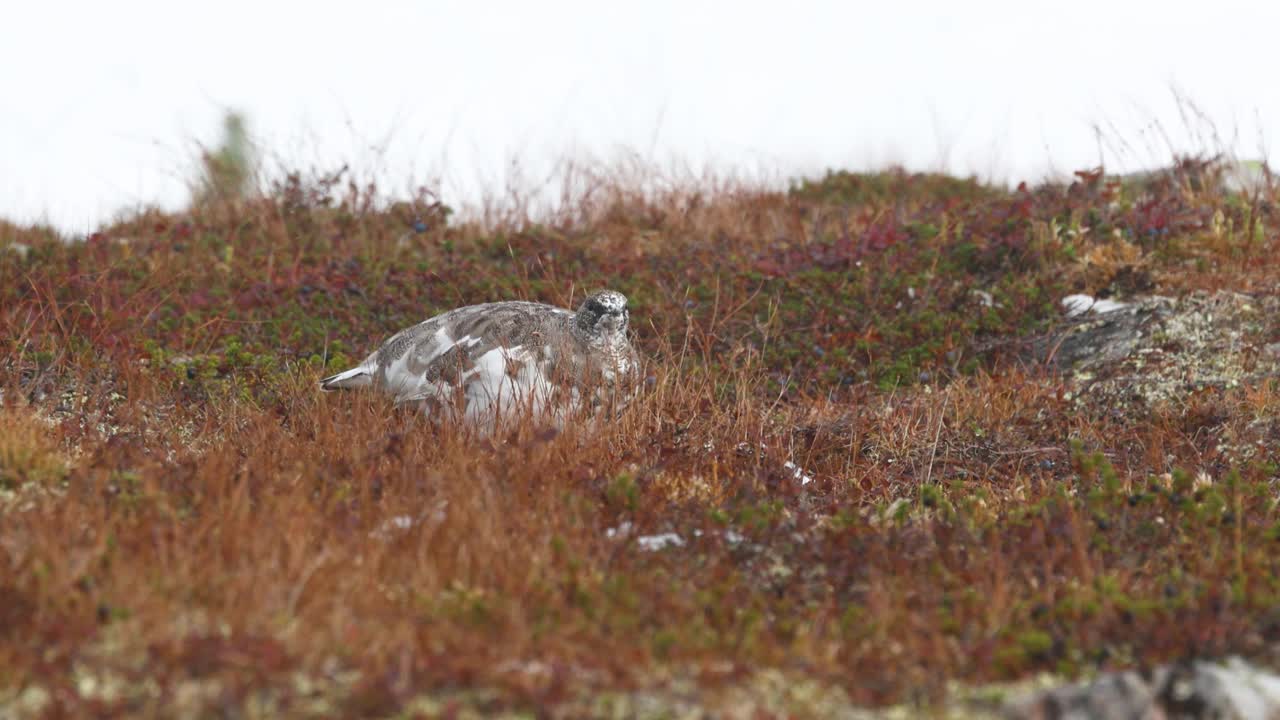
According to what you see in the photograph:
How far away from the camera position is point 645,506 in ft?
14.1

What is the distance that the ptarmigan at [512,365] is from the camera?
548cm

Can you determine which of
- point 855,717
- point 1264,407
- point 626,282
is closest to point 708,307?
point 626,282

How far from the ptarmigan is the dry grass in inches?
8.2

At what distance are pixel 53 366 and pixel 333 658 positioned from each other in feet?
14.5

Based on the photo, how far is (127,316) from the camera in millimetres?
7430

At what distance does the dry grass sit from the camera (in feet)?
9.87

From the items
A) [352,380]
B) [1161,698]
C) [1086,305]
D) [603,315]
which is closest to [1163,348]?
A: [1086,305]

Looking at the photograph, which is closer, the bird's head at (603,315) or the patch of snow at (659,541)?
the patch of snow at (659,541)

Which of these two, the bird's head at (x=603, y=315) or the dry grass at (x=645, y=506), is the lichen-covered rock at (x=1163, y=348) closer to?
the dry grass at (x=645, y=506)

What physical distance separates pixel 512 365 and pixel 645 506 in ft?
4.69

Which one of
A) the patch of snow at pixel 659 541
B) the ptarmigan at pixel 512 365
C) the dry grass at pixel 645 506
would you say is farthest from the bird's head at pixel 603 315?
the patch of snow at pixel 659 541

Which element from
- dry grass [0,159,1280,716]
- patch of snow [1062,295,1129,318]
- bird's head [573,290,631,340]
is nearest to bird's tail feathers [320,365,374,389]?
dry grass [0,159,1280,716]

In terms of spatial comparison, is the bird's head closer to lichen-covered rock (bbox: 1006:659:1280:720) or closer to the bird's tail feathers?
the bird's tail feathers

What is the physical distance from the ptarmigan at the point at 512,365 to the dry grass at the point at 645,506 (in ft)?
0.68
